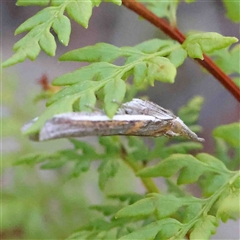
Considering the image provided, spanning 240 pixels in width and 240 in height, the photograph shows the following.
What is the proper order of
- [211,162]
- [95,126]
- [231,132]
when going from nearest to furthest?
[95,126], [211,162], [231,132]

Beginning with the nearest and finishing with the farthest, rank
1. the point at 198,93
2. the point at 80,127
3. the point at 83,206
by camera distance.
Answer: the point at 80,127, the point at 83,206, the point at 198,93

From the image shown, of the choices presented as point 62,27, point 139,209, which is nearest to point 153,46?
point 62,27

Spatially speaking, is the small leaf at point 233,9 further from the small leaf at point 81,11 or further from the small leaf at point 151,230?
the small leaf at point 151,230

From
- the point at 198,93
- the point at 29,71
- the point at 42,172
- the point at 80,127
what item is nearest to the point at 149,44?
the point at 80,127

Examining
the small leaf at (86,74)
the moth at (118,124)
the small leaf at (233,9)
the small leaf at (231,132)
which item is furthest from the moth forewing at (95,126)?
the small leaf at (233,9)

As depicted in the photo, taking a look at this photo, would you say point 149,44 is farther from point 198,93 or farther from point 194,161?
point 198,93

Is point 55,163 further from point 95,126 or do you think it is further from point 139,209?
point 95,126

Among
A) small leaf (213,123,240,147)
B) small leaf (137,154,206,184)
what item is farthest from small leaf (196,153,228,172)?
small leaf (213,123,240,147)
